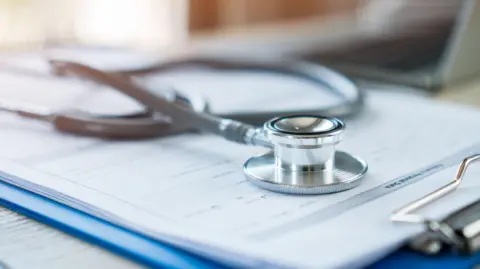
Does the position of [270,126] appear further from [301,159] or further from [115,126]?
[115,126]

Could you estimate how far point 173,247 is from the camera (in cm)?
36

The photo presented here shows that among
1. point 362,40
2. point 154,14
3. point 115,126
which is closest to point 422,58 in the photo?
point 362,40

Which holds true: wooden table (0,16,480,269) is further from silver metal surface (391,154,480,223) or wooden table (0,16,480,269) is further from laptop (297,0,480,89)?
laptop (297,0,480,89)

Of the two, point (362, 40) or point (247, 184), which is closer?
point (247, 184)

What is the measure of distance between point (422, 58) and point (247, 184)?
497 millimetres

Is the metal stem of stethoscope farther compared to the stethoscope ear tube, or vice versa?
the stethoscope ear tube

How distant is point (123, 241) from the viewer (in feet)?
1.22

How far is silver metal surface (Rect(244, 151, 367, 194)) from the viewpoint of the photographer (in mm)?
421

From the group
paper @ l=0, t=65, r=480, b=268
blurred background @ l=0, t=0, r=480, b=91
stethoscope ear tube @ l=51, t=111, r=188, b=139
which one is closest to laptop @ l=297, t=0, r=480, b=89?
blurred background @ l=0, t=0, r=480, b=91

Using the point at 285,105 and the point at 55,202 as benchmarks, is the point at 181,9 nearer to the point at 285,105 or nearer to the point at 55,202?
the point at 285,105

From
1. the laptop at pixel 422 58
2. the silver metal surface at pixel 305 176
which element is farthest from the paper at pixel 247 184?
the laptop at pixel 422 58

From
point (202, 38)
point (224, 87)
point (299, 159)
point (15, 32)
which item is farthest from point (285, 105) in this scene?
point (15, 32)

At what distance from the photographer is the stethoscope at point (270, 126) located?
0.43 meters

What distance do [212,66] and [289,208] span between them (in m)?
0.46
